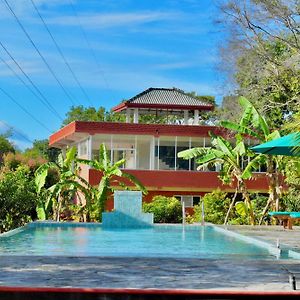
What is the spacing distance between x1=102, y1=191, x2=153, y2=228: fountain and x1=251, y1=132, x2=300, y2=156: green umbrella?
1186 centimetres

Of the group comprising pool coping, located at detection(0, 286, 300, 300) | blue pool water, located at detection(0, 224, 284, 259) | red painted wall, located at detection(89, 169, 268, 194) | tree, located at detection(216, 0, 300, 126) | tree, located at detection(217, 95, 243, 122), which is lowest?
pool coping, located at detection(0, 286, 300, 300)

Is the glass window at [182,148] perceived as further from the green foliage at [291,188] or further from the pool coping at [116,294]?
the pool coping at [116,294]

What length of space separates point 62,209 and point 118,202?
112 inches

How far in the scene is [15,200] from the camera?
23.2 metres

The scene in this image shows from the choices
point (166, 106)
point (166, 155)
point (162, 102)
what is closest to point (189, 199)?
point (166, 155)

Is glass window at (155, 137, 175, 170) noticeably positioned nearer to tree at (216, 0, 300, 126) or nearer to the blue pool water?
tree at (216, 0, 300, 126)

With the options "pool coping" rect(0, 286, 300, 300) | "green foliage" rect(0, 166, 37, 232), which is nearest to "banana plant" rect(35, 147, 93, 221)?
"green foliage" rect(0, 166, 37, 232)

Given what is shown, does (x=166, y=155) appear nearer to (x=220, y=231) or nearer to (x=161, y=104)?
(x=161, y=104)

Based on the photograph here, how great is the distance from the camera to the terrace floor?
839 centimetres

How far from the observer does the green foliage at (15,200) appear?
2270cm

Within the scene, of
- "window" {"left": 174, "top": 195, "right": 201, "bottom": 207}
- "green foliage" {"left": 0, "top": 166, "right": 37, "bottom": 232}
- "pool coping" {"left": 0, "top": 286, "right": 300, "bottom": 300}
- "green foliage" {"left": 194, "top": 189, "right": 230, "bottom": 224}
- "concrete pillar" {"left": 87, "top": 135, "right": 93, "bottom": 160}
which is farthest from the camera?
"window" {"left": 174, "top": 195, "right": 201, "bottom": 207}

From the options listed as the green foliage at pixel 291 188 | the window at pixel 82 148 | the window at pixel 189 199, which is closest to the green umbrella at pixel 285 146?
the green foliage at pixel 291 188

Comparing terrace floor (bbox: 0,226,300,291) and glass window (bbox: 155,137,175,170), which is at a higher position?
glass window (bbox: 155,137,175,170)

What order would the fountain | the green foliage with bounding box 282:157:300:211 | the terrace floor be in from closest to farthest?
the terrace floor → the green foliage with bounding box 282:157:300:211 → the fountain
